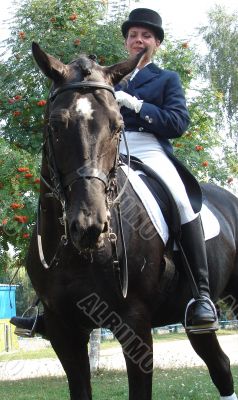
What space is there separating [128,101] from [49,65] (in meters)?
1.01

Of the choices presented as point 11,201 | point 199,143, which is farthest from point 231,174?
point 11,201

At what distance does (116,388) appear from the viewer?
11.2 metres

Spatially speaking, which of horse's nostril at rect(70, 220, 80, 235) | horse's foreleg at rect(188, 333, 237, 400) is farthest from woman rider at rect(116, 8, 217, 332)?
horse's nostril at rect(70, 220, 80, 235)

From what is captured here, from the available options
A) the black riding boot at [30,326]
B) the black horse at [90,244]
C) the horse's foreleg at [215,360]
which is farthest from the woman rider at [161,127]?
the horse's foreleg at [215,360]

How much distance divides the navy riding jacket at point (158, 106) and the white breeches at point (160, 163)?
0.22ft

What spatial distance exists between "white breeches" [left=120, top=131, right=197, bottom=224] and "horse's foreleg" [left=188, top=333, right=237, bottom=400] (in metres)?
1.62

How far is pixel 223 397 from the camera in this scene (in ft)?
21.3

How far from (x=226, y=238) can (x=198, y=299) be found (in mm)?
1263

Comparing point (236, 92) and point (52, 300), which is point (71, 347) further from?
point (236, 92)

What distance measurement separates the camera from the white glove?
4.96 m

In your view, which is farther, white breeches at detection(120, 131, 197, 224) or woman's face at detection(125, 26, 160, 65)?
woman's face at detection(125, 26, 160, 65)

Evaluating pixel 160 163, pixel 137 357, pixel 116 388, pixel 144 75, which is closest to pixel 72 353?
pixel 137 357

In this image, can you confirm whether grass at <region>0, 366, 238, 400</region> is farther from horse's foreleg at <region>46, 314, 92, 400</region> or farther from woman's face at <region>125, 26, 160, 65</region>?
woman's face at <region>125, 26, 160, 65</region>

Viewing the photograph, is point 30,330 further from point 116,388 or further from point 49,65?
point 116,388
